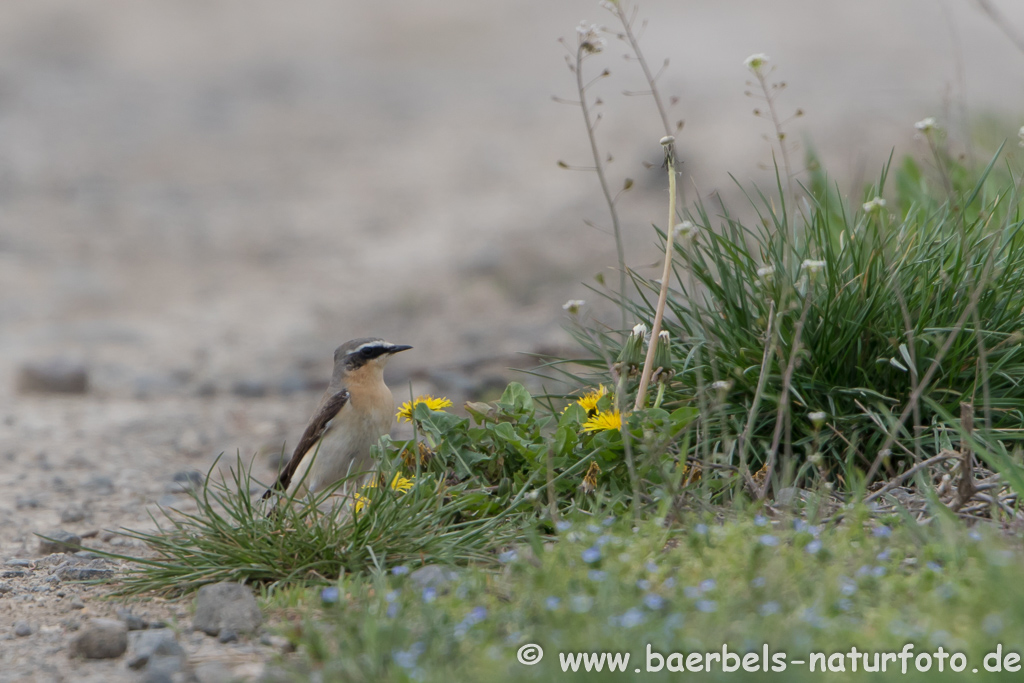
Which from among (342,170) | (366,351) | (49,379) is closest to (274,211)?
(342,170)

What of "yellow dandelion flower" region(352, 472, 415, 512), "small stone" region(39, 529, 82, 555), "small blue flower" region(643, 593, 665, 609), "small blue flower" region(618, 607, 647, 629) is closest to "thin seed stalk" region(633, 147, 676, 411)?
"yellow dandelion flower" region(352, 472, 415, 512)

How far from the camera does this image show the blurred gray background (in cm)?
998

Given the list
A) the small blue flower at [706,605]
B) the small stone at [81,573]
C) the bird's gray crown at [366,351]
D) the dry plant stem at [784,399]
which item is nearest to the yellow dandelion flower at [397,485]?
the small stone at [81,573]

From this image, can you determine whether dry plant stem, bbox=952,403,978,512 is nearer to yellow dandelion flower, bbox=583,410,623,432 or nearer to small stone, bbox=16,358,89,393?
yellow dandelion flower, bbox=583,410,623,432

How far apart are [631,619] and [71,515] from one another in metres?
3.82

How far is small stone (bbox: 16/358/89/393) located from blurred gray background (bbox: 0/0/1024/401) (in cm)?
21

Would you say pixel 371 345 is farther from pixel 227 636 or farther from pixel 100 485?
pixel 227 636

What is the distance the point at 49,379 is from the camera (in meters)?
8.38

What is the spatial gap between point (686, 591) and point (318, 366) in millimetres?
6766

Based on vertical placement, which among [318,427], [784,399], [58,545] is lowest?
[58,545]

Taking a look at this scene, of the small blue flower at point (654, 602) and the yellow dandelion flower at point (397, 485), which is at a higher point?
the small blue flower at point (654, 602)

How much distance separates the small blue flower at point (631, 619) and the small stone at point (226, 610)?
4.28 feet

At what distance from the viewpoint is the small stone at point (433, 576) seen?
324 centimetres

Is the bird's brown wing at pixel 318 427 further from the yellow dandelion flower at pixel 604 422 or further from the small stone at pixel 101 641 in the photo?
the small stone at pixel 101 641
